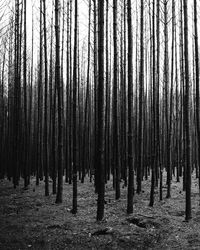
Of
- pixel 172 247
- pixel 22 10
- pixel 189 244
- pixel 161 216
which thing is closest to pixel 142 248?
pixel 172 247

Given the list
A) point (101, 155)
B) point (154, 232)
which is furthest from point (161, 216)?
point (101, 155)

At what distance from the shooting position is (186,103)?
20.7 ft

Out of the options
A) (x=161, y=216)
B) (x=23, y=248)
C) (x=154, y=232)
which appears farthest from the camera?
(x=161, y=216)

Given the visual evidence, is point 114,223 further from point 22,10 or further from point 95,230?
point 22,10

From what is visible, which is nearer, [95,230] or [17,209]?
[95,230]

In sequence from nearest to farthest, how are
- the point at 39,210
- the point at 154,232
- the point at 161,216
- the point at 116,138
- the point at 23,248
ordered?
the point at 23,248 → the point at 154,232 → the point at 161,216 → the point at 39,210 → the point at 116,138

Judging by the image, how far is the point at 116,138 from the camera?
794 cm

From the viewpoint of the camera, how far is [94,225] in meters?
6.11

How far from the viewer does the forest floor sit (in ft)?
16.9

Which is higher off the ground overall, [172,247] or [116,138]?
[116,138]

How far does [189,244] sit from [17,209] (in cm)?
441

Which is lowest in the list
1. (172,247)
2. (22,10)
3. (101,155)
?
(172,247)

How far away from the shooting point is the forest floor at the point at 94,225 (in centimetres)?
515

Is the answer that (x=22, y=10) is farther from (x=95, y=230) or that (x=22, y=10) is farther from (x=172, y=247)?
(x=172, y=247)
